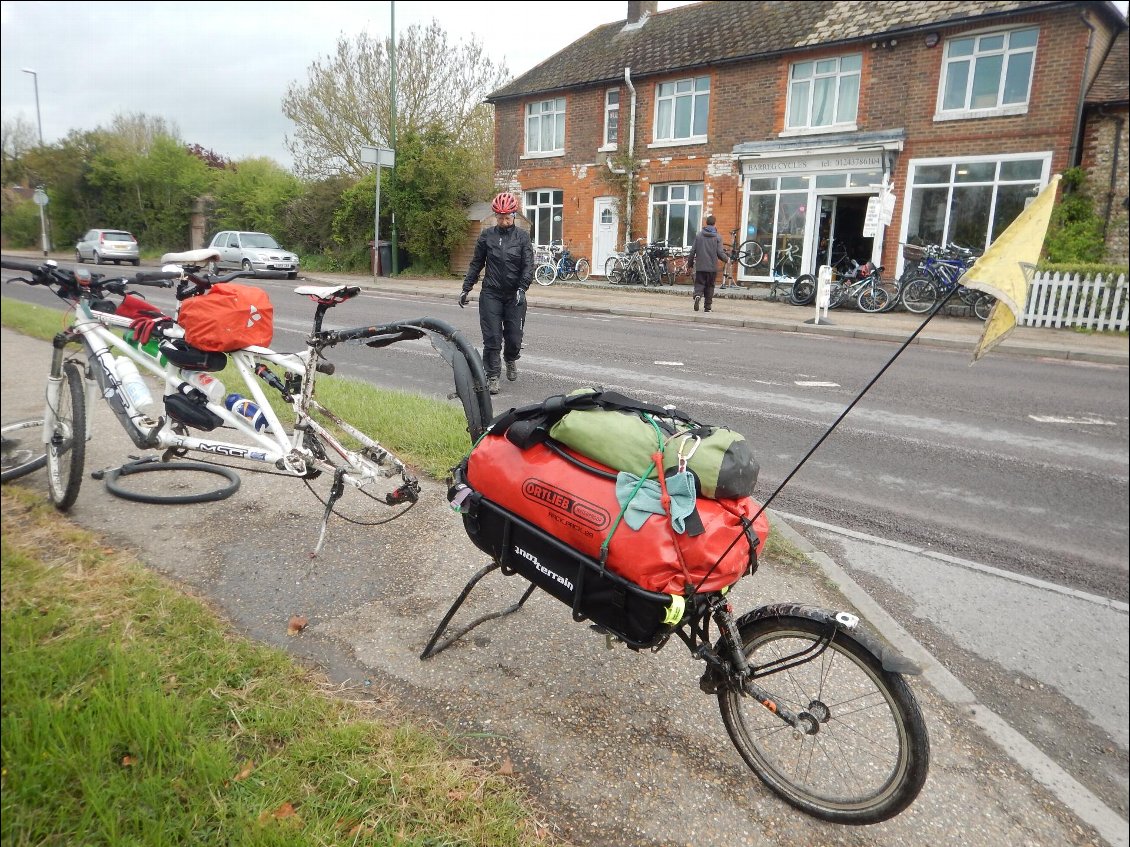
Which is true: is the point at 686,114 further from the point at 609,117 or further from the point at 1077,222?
the point at 609,117

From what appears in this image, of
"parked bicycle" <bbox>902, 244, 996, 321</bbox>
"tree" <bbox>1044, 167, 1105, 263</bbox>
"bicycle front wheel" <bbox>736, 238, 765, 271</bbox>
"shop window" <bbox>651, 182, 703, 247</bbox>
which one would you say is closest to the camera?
"parked bicycle" <bbox>902, 244, 996, 321</bbox>

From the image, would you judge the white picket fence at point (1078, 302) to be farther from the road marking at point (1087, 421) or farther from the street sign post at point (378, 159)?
the street sign post at point (378, 159)

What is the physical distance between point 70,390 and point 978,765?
397cm

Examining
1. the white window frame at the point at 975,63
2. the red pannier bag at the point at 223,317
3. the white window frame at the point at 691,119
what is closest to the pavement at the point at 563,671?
the red pannier bag at the point at 223,317

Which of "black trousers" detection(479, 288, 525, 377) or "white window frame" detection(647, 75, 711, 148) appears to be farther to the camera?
"white window frame" detection(647, 75, 711, 148)

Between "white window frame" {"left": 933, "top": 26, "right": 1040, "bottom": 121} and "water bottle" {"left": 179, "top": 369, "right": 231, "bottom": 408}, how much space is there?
17680 mm

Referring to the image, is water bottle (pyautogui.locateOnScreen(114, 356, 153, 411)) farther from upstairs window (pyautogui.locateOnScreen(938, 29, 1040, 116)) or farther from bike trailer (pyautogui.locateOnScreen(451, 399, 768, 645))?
upstairs window (pyautogui.locateOnScreen(938, 29, 1040, 116))

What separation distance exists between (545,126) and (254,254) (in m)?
1.28

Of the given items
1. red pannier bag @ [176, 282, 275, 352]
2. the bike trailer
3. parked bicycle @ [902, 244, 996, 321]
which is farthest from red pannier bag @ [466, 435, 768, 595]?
parked bicycle @ [902, 244, 996, 321]

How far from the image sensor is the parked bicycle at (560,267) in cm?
248

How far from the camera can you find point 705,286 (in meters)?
5.40

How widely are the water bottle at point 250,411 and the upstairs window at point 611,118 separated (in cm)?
201

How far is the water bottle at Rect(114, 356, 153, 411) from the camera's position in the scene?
135 inches

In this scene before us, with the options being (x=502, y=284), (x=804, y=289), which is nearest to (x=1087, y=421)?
(x=502, y=284)
